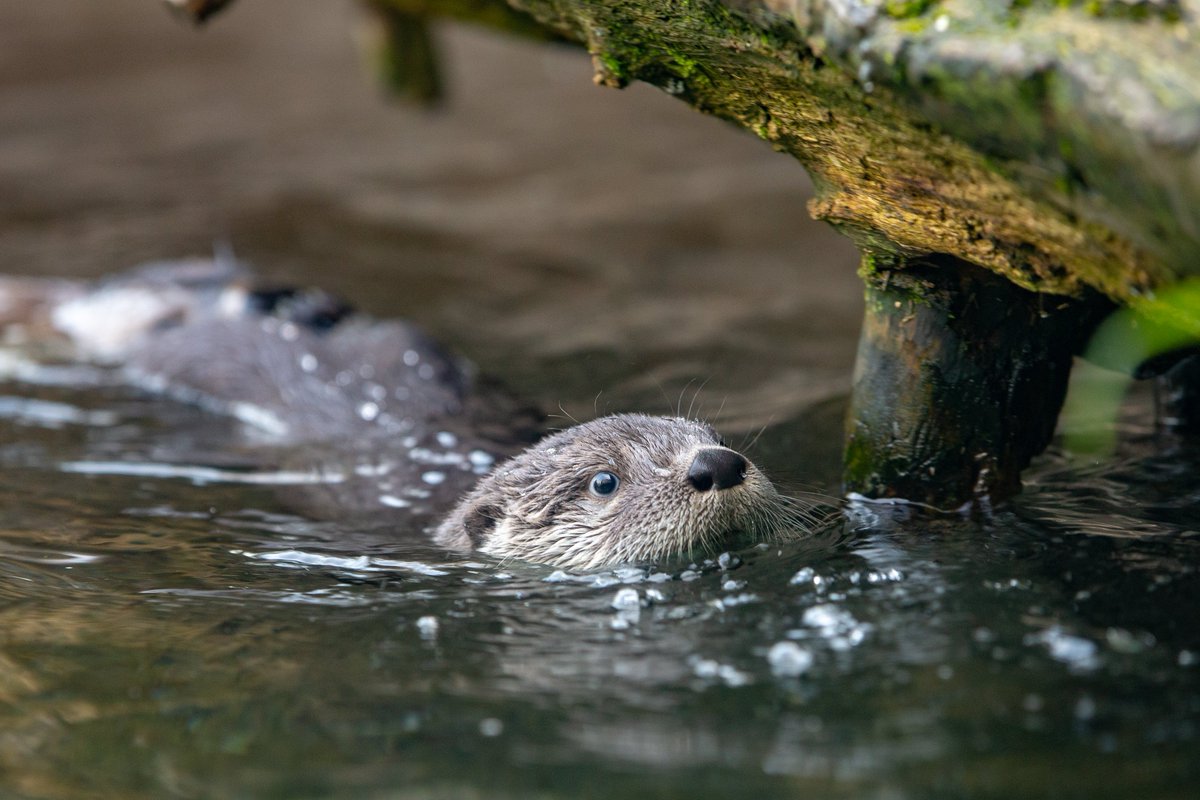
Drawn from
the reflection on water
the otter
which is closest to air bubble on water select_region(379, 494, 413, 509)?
the otter

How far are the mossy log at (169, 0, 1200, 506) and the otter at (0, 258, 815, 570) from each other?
1.67 feet

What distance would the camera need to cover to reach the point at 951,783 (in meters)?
2.06

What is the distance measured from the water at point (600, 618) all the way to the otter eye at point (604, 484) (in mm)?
260

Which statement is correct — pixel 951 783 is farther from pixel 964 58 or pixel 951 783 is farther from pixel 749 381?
pixel 749 381

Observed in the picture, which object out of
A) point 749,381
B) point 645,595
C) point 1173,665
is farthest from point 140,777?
point 749,381

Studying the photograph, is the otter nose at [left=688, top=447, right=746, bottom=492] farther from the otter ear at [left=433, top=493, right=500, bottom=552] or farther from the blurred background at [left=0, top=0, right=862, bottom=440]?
the blurred background at [left=0, top=0, right=862, bottom=440]

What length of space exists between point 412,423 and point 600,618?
1.77 meters

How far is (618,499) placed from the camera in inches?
130

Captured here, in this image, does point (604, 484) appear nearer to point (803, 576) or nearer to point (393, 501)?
point (803, 576)

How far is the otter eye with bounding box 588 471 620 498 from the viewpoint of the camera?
11.0ft

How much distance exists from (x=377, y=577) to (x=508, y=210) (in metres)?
4.60

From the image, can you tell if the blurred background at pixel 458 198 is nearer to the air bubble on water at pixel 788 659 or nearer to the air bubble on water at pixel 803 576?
the air bubble on water at pixel 803 576

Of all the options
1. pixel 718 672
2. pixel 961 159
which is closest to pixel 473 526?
pixel 718 672

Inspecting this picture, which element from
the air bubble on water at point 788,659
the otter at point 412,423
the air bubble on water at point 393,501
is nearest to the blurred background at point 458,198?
the otter at point 412,423
